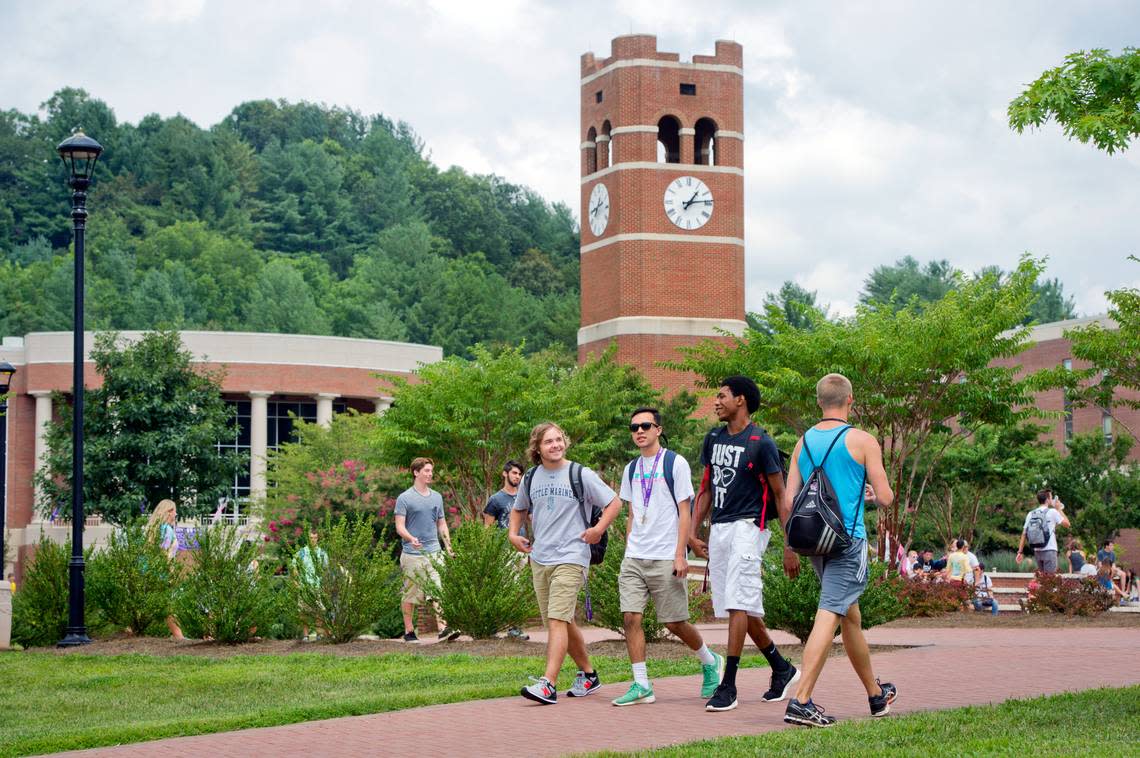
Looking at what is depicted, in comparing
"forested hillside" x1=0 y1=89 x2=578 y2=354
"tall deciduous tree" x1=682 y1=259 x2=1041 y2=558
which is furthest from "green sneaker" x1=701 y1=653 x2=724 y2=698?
"forested hillside" x1=0 y1=89 x2=578 y2=354

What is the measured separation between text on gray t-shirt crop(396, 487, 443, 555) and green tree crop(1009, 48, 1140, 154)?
7494mm

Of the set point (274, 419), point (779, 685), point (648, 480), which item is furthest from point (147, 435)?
point (779, 685)

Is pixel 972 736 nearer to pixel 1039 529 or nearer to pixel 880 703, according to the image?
pixel 880 703

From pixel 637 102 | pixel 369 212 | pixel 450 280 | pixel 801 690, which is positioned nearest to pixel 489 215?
pixel 369 212

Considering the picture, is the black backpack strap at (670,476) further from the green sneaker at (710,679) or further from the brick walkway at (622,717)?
the brick walkway at (622,717)

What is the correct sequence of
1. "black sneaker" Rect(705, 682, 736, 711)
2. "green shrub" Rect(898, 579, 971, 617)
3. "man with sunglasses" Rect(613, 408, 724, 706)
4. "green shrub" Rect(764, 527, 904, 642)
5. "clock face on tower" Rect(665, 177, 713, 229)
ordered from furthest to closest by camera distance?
"clock face on tower" Rect(665, 177, 713, 229) → "green shrub" Rect(898, 579, 971, 617) → "green shrub" Rect(764, 527, 904, 642) → "man with sunglasses" Rect(613, 408, 724, 706) → "black sneaker" Rect(705, 682, 736, 711)

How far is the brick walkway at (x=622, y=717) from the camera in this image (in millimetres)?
8930

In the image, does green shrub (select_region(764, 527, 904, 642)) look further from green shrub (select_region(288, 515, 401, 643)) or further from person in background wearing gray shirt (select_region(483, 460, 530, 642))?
green shrub (select_region(288, 515, 401, 643))

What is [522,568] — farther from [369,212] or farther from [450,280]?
[369,212]

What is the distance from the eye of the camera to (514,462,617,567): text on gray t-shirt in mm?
10539

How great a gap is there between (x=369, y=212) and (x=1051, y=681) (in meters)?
121

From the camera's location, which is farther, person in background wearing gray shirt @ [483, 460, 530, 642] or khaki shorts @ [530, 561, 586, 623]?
person in background wearing gray shirt @ [483, 460, 530, 642]

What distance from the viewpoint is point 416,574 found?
→ 1544cm

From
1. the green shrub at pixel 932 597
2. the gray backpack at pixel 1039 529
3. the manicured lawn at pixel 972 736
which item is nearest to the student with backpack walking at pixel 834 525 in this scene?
the manicured lawn at pixel 972 736
